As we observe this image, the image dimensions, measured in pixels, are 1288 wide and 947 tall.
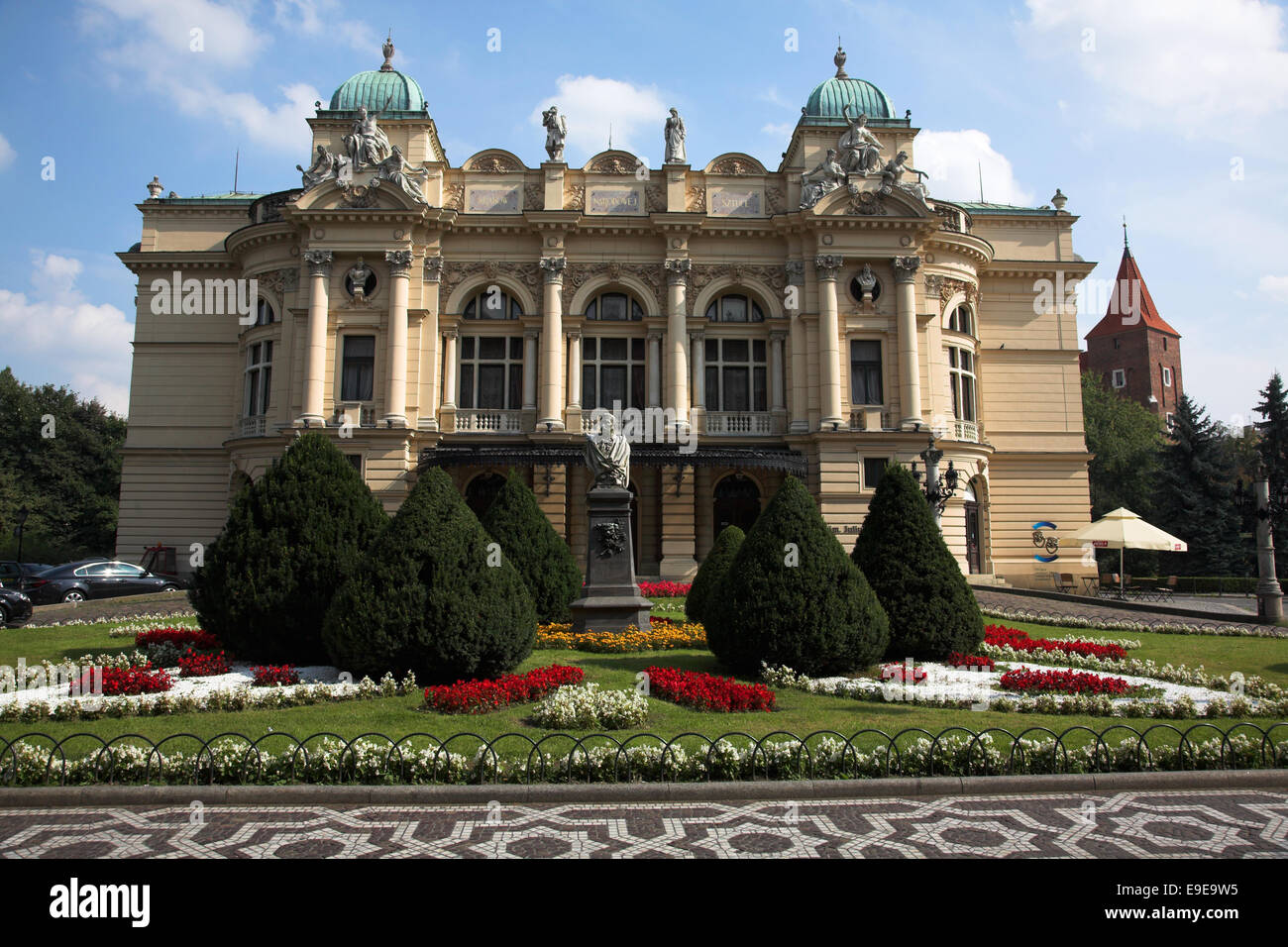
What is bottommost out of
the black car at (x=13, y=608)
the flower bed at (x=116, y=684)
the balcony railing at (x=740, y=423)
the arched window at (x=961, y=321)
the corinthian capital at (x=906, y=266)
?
the flower bed at (x=116, y=684)

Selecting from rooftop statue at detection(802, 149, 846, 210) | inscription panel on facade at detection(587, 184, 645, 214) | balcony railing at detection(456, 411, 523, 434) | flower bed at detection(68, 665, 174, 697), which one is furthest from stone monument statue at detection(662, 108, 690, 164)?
flower bed at detection(68, 665, 174, 697)

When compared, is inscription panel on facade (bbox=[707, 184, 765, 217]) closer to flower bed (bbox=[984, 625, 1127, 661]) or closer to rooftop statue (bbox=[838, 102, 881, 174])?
rooftop statue (bbox=[838, 102, 881, 174])

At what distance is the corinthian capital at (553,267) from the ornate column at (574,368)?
7.48ft

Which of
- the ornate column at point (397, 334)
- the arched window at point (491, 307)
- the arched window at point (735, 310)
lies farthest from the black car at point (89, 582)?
the arched window at point (735, 310)

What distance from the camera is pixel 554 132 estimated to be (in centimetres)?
3416

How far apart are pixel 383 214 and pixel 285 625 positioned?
2334 centimetres

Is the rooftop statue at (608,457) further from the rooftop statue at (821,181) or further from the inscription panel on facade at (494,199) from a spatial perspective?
the rooftop statue at (821,181)

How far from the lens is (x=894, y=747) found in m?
8.10

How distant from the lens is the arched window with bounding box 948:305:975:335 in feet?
118

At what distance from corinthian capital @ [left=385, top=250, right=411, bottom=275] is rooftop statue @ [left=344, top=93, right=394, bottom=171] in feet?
12.6

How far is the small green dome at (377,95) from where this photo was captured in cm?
3662

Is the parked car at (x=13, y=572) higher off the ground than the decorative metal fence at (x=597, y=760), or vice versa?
the parked car at (x=13, y=572)

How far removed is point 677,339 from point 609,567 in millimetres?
18398
